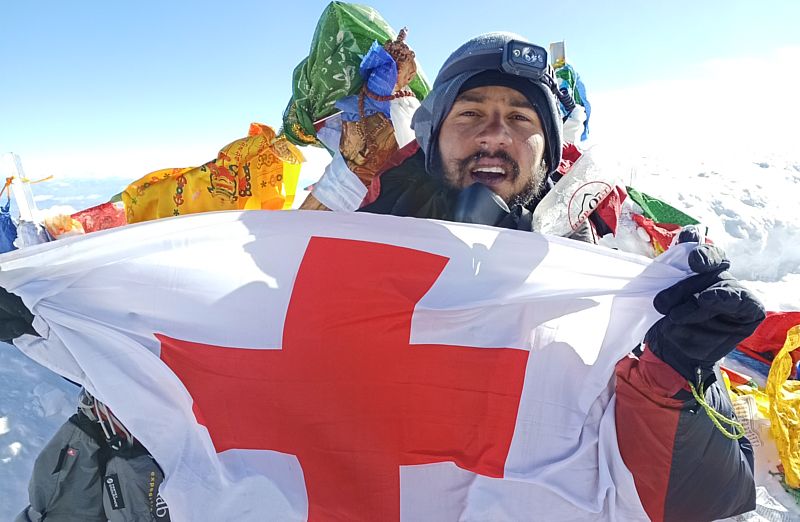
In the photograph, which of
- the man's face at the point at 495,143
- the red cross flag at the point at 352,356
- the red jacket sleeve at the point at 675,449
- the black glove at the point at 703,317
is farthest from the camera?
the man's face at the point at 495,143

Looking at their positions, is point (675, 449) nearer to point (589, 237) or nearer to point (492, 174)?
point (589, 237)

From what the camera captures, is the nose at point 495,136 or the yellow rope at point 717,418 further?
the nose at point 495,136

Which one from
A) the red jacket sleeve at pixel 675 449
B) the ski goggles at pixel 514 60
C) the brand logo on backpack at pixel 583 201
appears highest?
the ski goggles at pixel 514 60

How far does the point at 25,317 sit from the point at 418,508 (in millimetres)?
953

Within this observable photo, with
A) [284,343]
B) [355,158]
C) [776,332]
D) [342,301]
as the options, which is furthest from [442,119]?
[776,332]

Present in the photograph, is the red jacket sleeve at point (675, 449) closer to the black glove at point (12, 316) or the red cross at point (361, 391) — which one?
the red cross at point (361, 391)

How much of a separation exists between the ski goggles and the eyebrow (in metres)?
0.05

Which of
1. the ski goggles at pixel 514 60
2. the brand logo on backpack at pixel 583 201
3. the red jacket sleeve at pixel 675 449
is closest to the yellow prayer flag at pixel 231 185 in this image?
the ski goggles at pixel 514 60

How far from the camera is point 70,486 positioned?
136cm

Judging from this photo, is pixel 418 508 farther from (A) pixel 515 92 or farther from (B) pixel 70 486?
(B) pixel 70 486

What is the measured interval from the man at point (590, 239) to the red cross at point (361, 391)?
216 mm

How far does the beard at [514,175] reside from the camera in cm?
111

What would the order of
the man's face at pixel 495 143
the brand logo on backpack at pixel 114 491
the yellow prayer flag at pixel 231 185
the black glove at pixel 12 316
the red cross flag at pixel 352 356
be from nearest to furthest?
1. the red cross flag at pixel 352 356
2. the black glove at pixel 12 316
3. the man's face at pixel 495 143
4. the brand logo on backpack at pixel 114 491
5. the yellow prayer flag at pixel 231 185

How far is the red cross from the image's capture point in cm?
89
